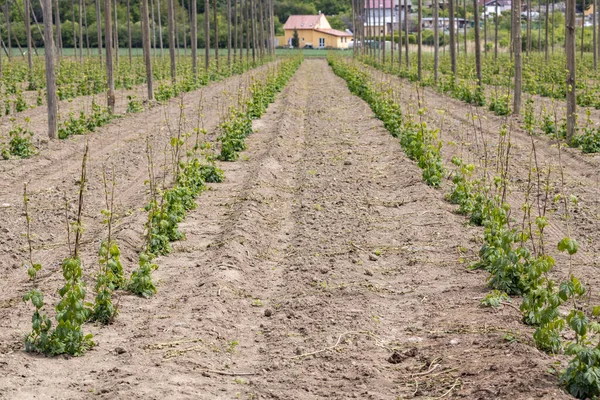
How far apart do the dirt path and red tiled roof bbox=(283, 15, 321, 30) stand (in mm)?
115250

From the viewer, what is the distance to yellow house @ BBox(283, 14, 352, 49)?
125 meters

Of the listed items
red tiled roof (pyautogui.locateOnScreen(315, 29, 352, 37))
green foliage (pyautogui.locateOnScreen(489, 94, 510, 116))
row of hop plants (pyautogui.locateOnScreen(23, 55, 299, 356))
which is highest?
red tiled roof (pyautogui.locateOnScreen(315, 29, 352, 37))

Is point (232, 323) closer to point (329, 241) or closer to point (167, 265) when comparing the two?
point (167, 265)

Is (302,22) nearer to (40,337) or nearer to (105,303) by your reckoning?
(105,303)

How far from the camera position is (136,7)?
8712cm

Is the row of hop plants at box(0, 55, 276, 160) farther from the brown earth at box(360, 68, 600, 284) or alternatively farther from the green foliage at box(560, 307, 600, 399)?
the green foliage at box(560, 307, 600, 399)

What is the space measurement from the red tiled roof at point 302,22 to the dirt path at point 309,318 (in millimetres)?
115250

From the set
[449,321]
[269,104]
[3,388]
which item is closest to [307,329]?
[449,321]

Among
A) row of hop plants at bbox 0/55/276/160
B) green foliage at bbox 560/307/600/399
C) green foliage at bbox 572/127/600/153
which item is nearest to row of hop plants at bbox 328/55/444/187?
green foliage at bbox 572/127/600/153

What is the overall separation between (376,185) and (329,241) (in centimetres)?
341

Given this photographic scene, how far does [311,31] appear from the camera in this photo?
12544 cm

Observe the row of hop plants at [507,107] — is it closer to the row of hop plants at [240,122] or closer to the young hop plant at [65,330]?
the row of hop plants at [240,122]

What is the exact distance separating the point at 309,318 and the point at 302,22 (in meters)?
122

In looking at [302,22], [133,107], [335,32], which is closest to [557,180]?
[133,107]
